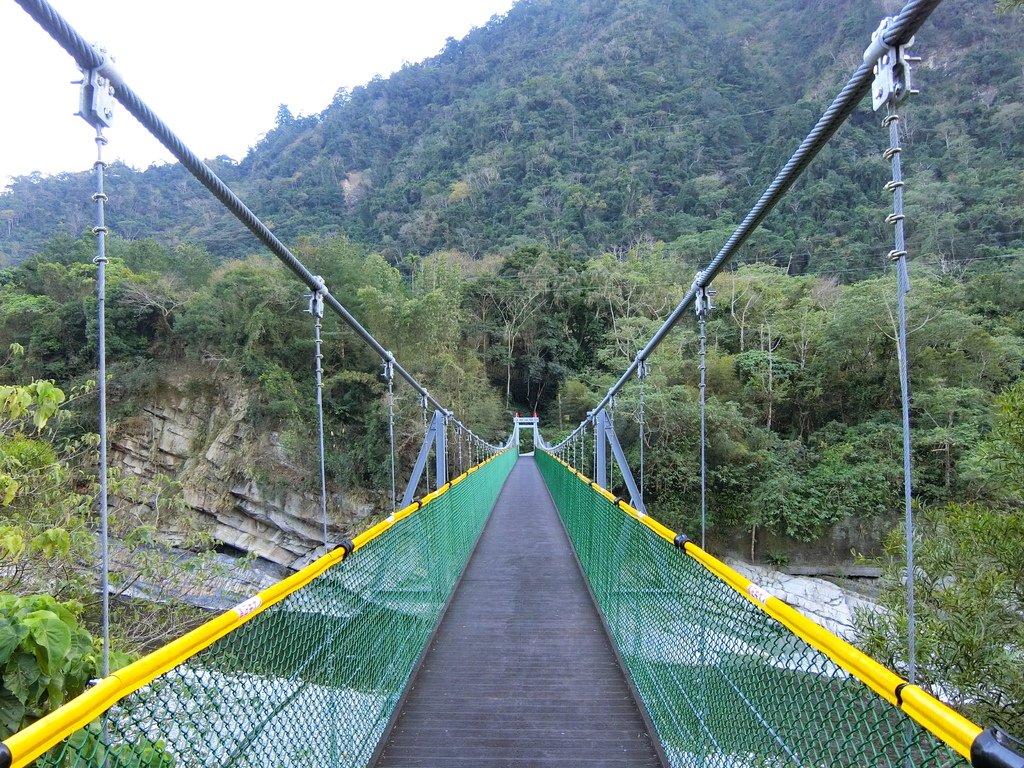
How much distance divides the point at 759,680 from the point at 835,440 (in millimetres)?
11930

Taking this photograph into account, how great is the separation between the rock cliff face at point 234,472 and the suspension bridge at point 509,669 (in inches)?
409

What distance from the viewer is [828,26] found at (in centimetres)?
4406

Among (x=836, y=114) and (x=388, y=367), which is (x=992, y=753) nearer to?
(x=836, y=114)

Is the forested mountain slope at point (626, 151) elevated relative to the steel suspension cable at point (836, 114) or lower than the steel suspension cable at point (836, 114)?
elevated

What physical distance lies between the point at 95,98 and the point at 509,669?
195cm

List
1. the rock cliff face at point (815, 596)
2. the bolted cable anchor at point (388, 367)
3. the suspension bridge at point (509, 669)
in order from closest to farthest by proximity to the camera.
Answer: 1. the suspension bridge at point (509, 669)
2. the bolted cable anchor at point (388, 367)
3. the rock cliff face at point (815, 596)

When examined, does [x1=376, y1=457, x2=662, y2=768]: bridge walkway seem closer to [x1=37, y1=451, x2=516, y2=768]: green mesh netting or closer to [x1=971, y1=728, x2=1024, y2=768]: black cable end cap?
[x1=37, y1=451, x2=516, y2=768]: green mesh netting

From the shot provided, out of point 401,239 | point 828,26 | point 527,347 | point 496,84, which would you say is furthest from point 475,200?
point 828,26

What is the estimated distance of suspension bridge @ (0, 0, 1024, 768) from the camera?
75 cm

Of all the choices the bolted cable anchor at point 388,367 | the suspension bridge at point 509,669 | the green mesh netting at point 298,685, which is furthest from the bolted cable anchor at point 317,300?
the bolted cable anchor at point 388,367

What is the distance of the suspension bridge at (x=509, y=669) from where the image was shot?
75cm

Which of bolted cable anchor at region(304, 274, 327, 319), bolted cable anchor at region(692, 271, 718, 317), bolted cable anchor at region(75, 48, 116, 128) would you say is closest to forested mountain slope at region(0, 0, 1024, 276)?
bolted cable anchor at region(692, 271, 718, 317)

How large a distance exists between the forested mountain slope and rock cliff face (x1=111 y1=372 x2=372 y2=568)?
841 cm

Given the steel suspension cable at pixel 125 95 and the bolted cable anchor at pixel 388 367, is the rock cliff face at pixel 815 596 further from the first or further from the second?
the steel suspension cable at pixel 125 95
